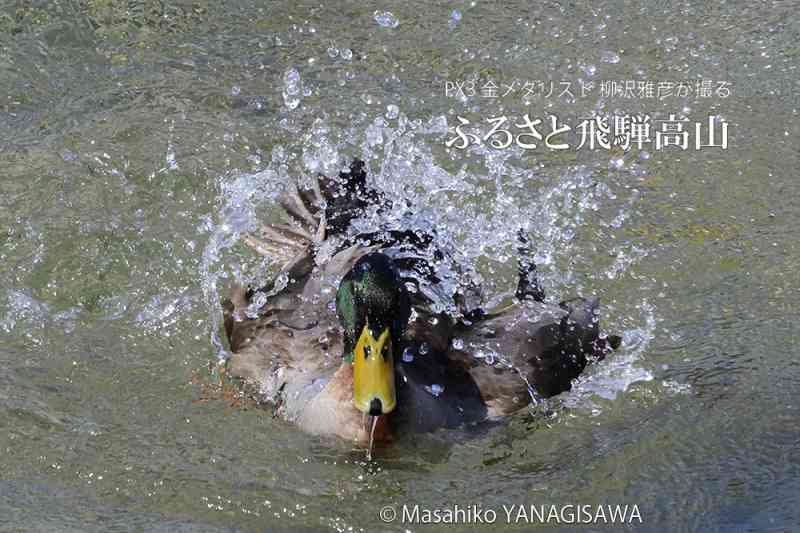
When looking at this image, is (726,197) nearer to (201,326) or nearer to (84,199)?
(201,326)

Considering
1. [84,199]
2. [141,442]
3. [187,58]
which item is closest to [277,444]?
[141,442]

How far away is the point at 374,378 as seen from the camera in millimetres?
4852

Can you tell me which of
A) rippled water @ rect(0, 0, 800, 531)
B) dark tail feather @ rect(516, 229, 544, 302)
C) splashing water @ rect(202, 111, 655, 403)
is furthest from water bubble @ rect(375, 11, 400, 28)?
dark tail feather @ rect(516, 229, 544, 302)

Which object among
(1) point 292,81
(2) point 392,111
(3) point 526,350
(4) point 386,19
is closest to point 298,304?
(3) point 526,350

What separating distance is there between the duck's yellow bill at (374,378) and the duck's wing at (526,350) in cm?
73

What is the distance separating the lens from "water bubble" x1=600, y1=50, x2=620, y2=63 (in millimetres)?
8406

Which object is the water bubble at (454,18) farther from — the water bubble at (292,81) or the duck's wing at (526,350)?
the duck's wing at (526,350)

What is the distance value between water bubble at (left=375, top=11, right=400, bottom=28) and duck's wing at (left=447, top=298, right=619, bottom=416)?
354 centimetres

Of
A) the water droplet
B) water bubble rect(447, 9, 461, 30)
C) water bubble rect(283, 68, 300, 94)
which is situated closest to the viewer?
the water droplet

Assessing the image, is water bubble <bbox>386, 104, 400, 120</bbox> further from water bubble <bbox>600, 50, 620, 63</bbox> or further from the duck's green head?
the duck's green head

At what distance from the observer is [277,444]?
5066 millimetres

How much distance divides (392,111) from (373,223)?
6.75 ft

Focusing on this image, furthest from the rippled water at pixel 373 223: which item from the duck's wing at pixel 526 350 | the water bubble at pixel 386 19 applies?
the duck's wing at pixel 526 350

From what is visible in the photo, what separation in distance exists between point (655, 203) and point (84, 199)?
3515 mm
